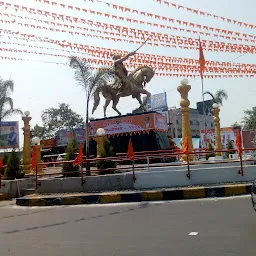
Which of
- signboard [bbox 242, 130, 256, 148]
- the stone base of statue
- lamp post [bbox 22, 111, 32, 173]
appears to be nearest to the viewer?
lamp post [bbox 22, 111, 32, 173]

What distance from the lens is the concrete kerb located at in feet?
32.6

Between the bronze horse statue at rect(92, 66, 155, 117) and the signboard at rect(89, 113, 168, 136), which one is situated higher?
the bronze horse statue at rect(92, 66, 155, 117)

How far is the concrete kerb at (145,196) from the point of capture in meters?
9.95

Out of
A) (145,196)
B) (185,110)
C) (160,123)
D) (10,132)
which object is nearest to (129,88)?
(160,123)

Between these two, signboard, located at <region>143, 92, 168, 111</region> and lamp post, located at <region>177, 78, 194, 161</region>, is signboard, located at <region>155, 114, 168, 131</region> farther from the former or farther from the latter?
signboard, located at <region>143, 92, 168, 111</region>

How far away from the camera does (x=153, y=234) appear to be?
5543 millimetres

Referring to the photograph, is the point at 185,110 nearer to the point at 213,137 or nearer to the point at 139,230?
the point at 139,230

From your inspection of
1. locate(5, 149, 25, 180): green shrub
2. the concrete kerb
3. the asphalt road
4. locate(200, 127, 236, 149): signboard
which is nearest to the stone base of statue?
locate(5, 149, 25, 180): green shrub

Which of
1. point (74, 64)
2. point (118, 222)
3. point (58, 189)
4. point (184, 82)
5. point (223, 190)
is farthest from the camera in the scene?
point (74, 64)

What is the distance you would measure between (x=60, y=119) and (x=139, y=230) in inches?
2151

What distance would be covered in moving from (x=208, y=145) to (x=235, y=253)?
90.3ft

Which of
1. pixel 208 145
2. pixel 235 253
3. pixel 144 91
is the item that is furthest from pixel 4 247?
pixel 208 145

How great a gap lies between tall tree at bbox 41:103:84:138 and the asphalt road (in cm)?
4985

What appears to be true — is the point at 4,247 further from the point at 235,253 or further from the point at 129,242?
the point at 235,253
